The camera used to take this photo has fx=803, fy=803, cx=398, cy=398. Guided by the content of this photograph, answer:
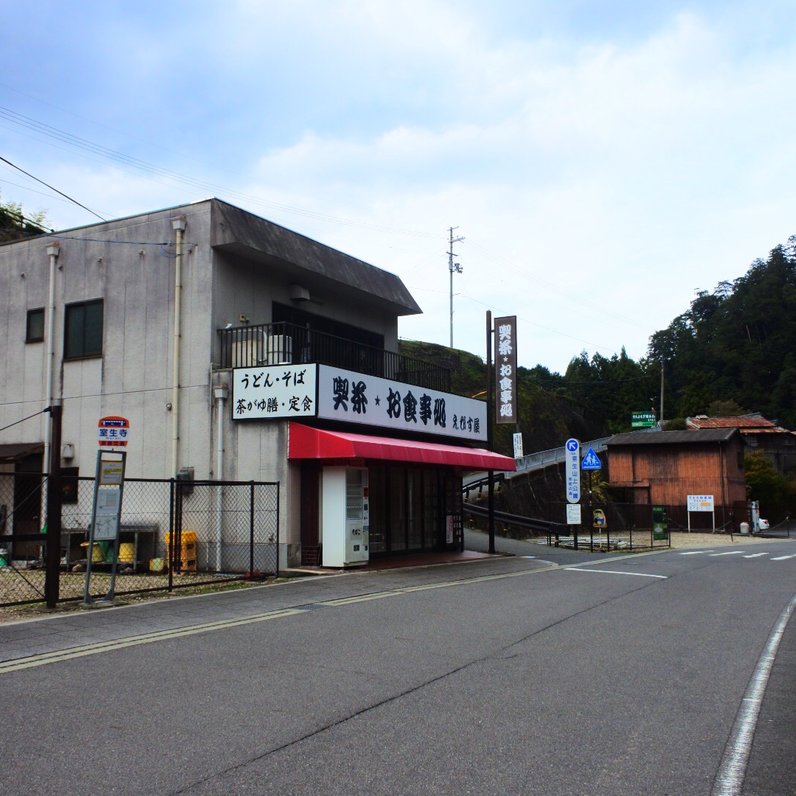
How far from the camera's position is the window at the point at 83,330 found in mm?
19172

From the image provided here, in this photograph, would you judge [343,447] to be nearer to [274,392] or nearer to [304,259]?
[274,392]

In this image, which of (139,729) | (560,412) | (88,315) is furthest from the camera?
(560,412)

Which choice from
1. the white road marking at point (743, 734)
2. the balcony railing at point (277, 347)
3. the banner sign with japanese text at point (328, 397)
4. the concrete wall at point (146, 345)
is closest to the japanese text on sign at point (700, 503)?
the banner sign with japanese text at point (328, 397)

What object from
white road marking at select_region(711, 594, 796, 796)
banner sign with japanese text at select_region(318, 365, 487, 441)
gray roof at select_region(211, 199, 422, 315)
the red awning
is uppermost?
gray roof at select_region(211, 199, 422, 315)

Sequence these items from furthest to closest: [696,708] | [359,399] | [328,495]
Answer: [359,399], [328,495], [696,708]

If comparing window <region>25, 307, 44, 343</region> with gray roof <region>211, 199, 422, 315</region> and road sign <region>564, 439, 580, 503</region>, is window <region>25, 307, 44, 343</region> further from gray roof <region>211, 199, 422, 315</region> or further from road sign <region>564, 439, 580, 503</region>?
road sign <region>564, 439, 580, 503</region>

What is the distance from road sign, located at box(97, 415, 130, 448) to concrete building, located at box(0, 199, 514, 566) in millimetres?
5027

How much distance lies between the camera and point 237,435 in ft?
55.8

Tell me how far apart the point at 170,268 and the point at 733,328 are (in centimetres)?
8761

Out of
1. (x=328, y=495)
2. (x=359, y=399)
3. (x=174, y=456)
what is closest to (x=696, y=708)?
(x=328, y=495)

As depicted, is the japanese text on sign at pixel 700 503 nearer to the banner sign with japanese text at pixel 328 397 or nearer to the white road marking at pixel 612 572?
the white road marking at pixel 612 572

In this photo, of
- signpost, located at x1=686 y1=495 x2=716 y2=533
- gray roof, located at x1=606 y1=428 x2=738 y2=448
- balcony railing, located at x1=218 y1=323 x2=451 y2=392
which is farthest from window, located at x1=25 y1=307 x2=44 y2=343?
gray roof, located at x1=606 y1=428 x2=738 y2=448

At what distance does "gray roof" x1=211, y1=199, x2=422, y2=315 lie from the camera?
17469 millimetres

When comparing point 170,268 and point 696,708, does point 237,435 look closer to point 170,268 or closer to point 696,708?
point 170,268
